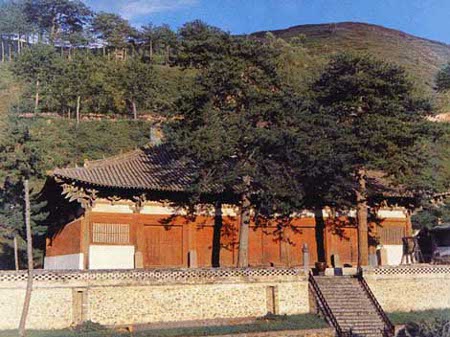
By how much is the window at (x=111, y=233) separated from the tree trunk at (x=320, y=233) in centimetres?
850

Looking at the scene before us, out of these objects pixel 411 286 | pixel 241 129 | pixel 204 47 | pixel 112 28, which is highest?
pixel 112 28

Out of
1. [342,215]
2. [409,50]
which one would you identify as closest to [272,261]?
[342,215]

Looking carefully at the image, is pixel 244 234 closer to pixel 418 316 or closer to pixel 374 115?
pixel 418 316

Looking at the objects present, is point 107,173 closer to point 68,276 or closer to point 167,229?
point 167,229

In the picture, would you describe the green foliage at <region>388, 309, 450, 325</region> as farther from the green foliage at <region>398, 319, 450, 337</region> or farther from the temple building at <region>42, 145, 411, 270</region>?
the temple building at <region>42, 145, 411, 270</region>

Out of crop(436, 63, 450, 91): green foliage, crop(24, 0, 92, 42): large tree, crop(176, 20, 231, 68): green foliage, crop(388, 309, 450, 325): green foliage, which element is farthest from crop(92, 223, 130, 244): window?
crop(436, 63, 450, 91): green foliage

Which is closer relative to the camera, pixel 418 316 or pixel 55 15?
pixel 418 316

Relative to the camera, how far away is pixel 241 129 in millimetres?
22938

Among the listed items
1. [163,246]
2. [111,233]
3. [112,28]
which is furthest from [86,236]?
[112,28]

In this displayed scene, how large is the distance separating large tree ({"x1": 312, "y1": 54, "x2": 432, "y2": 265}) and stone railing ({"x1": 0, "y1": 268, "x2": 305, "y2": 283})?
199 inches

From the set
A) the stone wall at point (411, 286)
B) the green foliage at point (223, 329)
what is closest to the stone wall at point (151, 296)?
the green foliage at point (223, 329)

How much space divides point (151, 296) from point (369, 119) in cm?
1087

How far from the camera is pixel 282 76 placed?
2539 centimetres

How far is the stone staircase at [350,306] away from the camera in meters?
20.3
